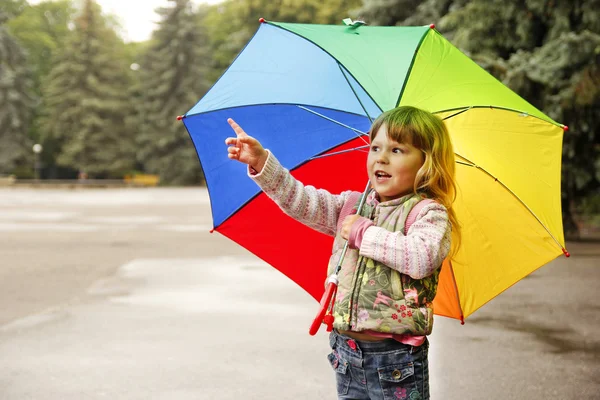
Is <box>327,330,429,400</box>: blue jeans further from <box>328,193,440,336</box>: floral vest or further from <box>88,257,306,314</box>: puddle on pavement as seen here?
<box>88,257,306,314</box>: puddle on pavement

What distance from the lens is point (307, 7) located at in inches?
2025

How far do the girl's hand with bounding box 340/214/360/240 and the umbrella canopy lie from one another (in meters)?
0.66

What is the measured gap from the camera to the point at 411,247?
8.13 feet

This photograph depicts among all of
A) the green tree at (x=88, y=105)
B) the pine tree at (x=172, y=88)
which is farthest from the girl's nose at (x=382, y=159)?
the green tree at (x=88, y=105)

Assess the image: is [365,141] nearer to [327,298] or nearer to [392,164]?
[392,164]

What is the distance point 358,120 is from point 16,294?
5.93 metres

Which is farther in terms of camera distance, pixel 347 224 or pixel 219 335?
pixel 219 335

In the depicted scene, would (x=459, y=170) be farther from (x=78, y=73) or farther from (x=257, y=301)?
(x=78, y=73)

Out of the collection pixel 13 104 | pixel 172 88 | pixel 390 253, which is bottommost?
pixel 390 253

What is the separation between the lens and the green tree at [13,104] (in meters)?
54.5

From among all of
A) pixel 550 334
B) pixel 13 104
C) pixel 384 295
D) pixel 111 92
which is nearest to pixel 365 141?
pixel 384 295

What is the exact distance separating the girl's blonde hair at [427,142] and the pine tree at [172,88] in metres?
53.7

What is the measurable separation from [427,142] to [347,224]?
0.39 metres

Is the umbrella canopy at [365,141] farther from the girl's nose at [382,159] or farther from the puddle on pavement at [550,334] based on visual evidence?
the puddle on pavement at [550,334]
